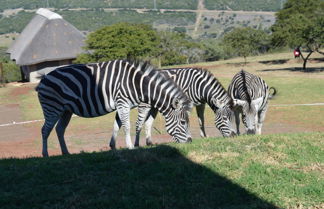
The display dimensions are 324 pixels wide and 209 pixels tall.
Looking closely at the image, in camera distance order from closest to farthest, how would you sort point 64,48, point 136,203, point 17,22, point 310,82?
point 136,203 → point 310,82 → point 64,48 → point 17,22

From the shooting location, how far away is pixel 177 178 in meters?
7.11

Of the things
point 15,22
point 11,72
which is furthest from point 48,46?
point 15,22

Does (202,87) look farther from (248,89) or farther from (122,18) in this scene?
(122,18)

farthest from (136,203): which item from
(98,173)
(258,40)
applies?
(258,40)

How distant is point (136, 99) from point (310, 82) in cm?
2601

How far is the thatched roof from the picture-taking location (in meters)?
46.6

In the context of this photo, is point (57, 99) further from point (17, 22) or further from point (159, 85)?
→ point (17, 22)

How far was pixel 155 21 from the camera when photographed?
550 feet

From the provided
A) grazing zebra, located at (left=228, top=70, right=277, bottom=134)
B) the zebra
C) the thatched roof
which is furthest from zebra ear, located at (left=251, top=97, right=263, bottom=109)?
the thatched roof

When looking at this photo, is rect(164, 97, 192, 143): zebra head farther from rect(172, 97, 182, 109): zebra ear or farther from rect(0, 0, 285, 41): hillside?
rect(0, 0, 285, 41): hillside

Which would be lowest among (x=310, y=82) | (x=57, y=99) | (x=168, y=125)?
(x=310, y=82)

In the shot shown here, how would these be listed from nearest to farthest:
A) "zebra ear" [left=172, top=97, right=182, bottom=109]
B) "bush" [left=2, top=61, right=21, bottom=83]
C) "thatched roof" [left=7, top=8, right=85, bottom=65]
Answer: "zebra ear" [left=172, top=97, right=182, bottom=109]
"thatched roof" [left=7, top=8, right=85, bottom=65]
"bush" [left=2, top=61, right=21, bottom=83]

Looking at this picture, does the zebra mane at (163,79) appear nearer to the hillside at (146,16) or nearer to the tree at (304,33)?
the tree at (304,33)

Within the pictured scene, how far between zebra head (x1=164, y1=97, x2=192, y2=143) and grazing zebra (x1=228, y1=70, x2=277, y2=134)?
8.84 ft
